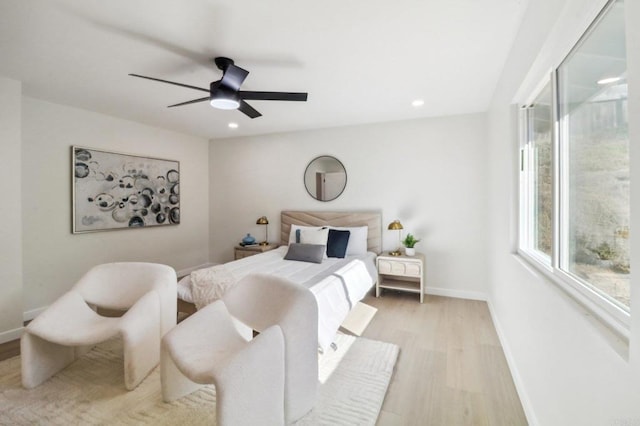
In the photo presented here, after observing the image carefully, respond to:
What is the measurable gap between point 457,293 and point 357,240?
4.82ft

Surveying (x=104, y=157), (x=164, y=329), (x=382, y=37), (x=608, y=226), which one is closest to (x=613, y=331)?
(x=608, y=226)

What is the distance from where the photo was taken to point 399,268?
3.55 metres

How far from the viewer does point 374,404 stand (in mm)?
1763

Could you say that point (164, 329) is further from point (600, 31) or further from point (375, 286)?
point (600, 31)

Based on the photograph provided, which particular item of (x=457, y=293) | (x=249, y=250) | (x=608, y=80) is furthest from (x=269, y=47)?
(x=457, y=293)

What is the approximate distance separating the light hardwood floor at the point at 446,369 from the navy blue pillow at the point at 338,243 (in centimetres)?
82

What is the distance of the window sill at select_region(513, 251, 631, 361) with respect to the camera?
2.73 feet

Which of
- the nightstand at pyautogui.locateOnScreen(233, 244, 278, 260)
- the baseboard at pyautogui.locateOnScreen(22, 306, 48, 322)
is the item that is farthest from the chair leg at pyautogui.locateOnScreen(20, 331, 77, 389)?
the nightstand at pyautogui.locateOnScreen(233, 244, 278, 260)

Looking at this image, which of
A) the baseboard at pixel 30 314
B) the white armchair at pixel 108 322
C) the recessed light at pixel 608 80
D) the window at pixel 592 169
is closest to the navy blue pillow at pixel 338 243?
the white armchair at pixel 108 322

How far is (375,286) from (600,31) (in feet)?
10.6

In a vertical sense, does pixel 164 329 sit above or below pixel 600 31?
below

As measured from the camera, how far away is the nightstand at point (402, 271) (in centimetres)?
349

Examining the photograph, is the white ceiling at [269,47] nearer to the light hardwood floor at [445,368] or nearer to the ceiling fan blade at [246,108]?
the ceiling fan blade at [246,108]

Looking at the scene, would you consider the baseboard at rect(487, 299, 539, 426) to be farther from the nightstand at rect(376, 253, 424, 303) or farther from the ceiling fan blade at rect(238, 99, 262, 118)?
the ceiling fan blade at rect(238, 99, 262, 118)
